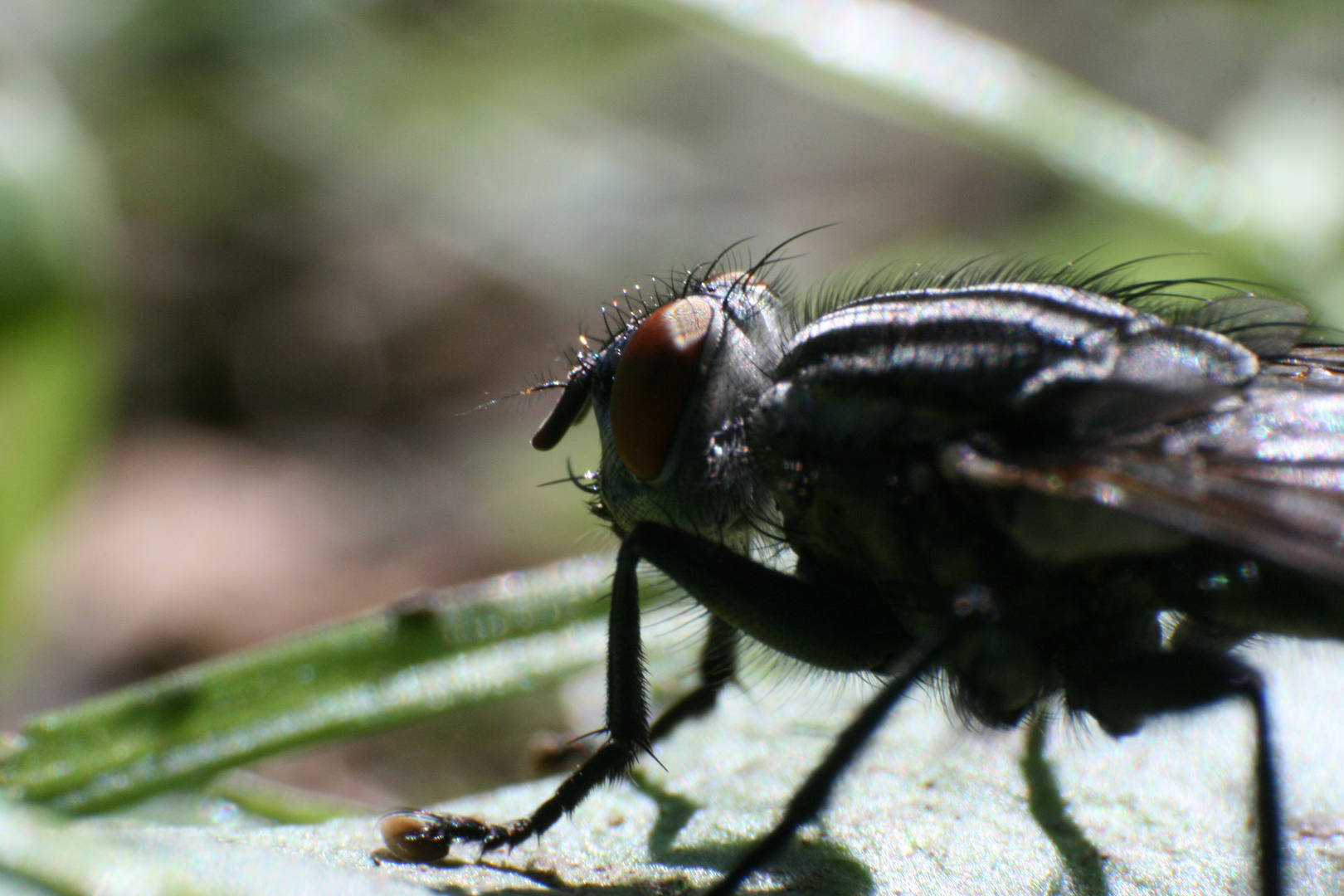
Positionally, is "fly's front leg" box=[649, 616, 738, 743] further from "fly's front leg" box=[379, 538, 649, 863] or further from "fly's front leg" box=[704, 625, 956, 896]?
"fly's front leg" box=[704, 625, 956, 896]

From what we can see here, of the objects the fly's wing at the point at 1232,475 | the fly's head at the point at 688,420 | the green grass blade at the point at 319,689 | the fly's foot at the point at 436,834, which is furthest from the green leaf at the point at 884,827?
the fly's head at the point at 688,420

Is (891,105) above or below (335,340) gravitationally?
above

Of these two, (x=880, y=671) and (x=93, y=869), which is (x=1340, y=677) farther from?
(x=93, y=869)

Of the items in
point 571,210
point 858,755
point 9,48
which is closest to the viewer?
point 858,755

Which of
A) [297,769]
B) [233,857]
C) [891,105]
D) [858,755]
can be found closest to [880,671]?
[858,755]

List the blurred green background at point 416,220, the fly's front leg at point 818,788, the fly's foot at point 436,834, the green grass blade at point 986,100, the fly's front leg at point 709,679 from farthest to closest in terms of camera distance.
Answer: the green grass blade at point 986,100 → the blurred green background at point 416,220 → the fly's front leg at point 709,679 → the fly's foot at point 436,834 → the fly's front leg at point 818,788

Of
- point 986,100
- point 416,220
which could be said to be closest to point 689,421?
point 986,100

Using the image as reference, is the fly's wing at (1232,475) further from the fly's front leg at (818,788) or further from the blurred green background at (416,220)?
the blurred green background at (416,220)

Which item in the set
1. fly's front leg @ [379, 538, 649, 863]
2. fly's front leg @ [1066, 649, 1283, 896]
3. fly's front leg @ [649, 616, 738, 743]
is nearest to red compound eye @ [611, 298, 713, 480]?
fly's front leg @ [379, 538, 649, 863]
